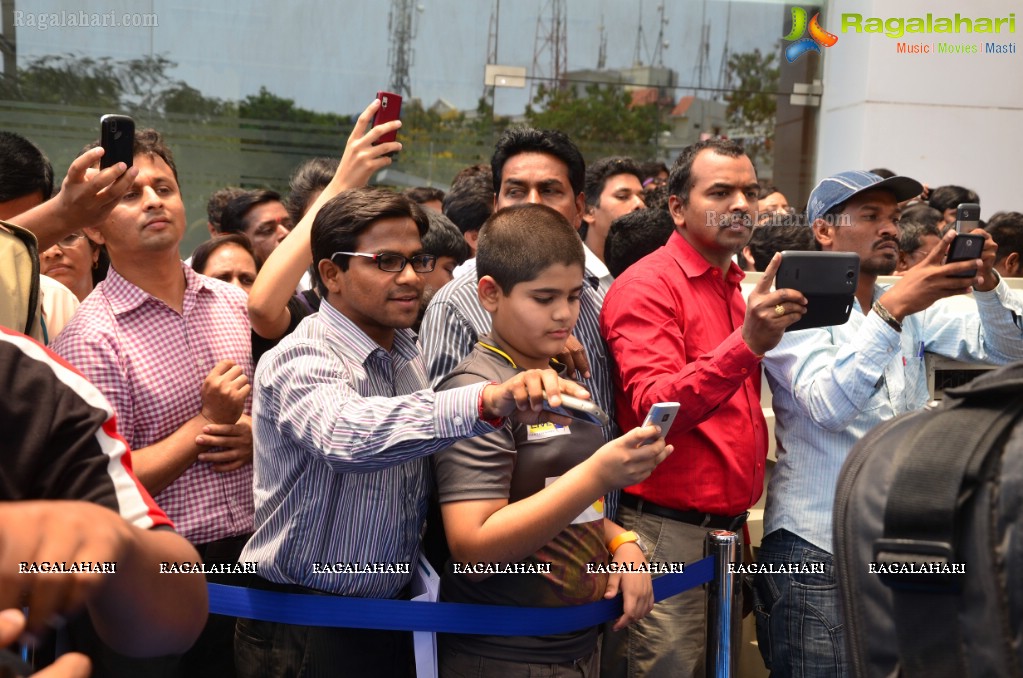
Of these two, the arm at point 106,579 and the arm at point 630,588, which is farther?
the arm at point 630,588

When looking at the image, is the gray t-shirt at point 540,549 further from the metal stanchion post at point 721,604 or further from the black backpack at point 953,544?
the black backpack at point 953,544

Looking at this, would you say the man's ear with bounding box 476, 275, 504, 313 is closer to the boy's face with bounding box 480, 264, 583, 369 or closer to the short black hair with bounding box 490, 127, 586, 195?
the boy's face with bounding box 480, 264, 583, 369

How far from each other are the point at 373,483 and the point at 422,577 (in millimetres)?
327

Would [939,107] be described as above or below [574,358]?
Result: above

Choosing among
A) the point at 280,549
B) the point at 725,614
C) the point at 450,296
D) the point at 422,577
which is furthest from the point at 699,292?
the point at 280,549

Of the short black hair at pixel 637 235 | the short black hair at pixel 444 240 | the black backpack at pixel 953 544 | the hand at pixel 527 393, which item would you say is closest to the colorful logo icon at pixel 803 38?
the short black hair at pixel 637 235

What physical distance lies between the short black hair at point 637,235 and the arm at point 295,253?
151cm

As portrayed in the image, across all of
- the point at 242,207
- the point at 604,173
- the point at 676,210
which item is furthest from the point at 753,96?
the point at 676,210

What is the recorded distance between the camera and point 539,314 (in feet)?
7.86

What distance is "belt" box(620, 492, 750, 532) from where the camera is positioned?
2.86m

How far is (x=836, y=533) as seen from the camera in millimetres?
1217

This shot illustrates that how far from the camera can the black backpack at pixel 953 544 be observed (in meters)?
1.06

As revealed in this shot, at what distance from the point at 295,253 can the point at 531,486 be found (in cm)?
105

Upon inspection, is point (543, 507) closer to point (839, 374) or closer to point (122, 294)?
point (839, 374)
